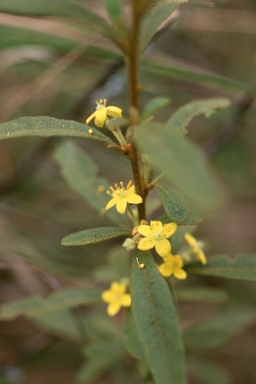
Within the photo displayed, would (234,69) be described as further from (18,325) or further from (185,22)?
(18,325)

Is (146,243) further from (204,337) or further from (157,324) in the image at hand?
(204,337)

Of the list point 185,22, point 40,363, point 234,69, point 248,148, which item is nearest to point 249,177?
point 248,148

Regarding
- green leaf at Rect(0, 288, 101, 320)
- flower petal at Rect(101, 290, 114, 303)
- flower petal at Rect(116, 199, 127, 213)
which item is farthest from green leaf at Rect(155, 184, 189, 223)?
green leaf at Rect(0, 288, 101, 320)

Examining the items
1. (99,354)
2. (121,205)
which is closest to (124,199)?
(121,205)

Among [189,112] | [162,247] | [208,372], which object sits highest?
[189,112]

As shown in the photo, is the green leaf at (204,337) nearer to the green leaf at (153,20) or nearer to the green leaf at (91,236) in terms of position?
the green leaf at (91,236)
